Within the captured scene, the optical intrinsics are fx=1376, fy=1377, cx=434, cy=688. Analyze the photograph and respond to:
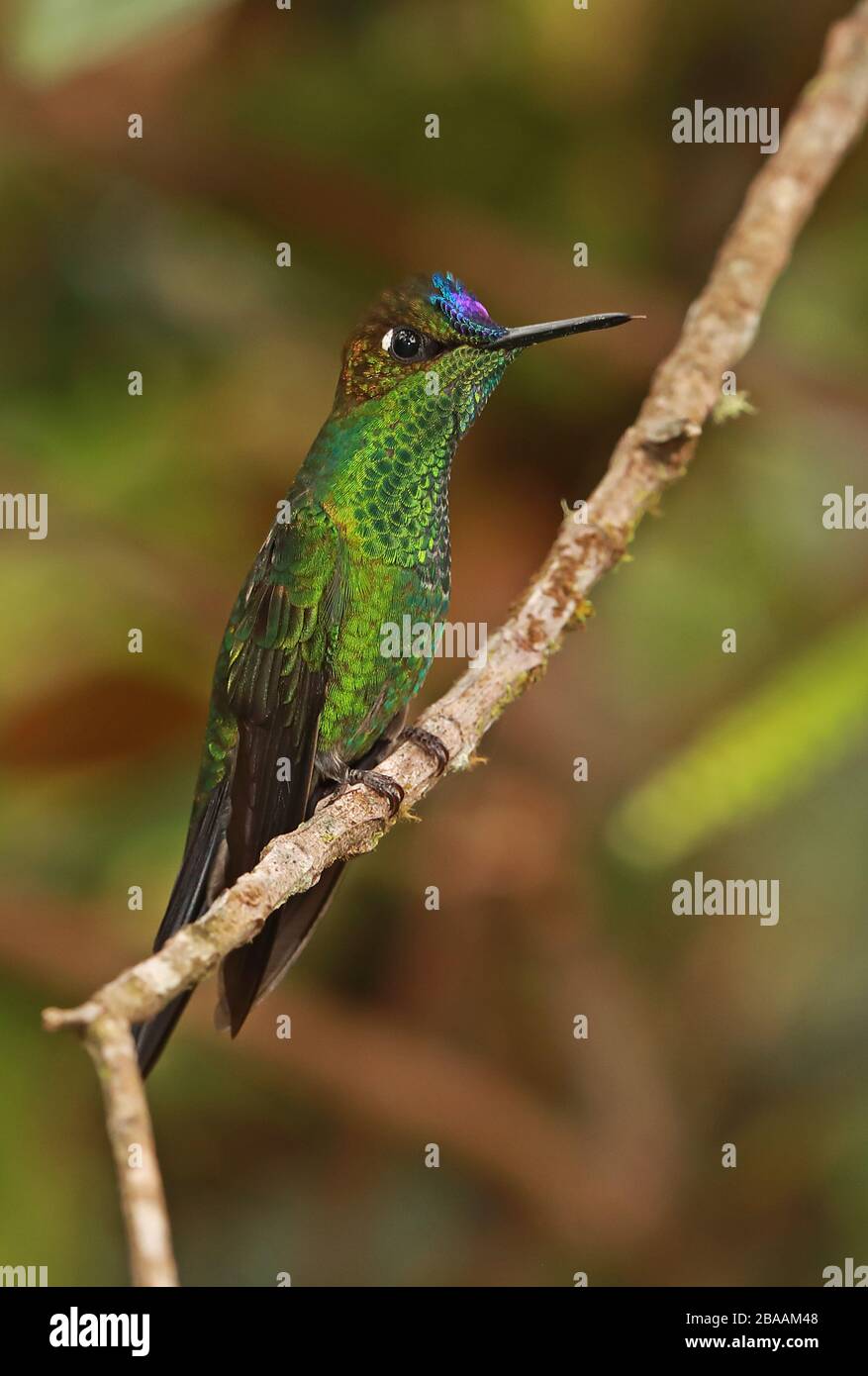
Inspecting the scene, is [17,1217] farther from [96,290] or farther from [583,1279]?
[96,290]

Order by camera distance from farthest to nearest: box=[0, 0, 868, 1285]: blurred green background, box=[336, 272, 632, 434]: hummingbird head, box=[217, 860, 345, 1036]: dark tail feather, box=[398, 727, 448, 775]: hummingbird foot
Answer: box=[0, 0, 868, 1285]: blurred green background → box=[336, 272, 632, 434]: hummingbird head → box=[217, 860, 345, 1036]: dark tail feather → box=[398, 727, 448, 775]: hummingbird foot

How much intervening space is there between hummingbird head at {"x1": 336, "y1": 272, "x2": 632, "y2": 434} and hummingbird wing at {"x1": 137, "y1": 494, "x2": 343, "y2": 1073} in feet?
1.02

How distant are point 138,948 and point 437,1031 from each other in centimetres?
104

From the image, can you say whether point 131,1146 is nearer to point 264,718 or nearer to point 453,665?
point 264,718

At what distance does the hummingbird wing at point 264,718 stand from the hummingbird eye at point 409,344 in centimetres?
36

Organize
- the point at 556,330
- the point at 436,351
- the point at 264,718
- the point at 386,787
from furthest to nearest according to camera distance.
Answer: the point at 436,351 < the point at 264,718 < the point at 556,330 < the point at 386,787

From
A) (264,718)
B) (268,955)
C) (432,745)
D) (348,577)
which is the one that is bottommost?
(268,955)

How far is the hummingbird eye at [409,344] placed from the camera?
287 centimetres

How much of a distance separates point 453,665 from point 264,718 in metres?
1.73

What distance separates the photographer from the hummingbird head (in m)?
2.83

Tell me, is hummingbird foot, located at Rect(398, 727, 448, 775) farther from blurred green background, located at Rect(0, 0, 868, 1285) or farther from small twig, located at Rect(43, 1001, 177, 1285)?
blurred green background, located at Rect(0, 0, 868, 1285)

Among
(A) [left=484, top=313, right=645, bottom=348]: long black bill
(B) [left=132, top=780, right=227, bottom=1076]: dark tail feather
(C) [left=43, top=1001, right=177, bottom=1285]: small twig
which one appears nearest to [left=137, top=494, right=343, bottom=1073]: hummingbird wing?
(B) [left=132, top=780, right=227, bottom=1076]: dark tail feather

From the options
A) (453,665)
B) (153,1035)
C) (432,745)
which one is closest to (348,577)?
(432,745)

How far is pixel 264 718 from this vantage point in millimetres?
2727
